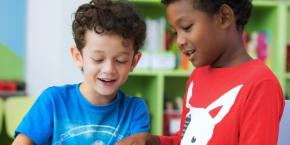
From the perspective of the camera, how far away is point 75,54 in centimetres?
125

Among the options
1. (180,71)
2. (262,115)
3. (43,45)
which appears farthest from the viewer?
(43,45)

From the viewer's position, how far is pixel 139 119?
4.07 ft

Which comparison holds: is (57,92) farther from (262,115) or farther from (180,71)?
(180,71)

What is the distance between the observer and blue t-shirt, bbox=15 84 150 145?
116 cm

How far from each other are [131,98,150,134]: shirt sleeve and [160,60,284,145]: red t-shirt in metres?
0.10

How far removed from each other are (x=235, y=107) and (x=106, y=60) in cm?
34

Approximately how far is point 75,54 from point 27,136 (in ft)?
0.84

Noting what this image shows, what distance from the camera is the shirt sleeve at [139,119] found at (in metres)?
1.22

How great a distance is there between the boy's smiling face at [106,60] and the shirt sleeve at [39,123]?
0.13m

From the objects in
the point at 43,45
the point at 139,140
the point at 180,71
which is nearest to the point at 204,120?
the point at 139,140

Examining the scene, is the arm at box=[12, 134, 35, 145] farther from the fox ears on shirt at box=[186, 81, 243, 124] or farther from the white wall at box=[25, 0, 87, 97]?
the white wall at box=[25, 0, 87, 97]

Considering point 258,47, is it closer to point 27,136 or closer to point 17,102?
point 17,102

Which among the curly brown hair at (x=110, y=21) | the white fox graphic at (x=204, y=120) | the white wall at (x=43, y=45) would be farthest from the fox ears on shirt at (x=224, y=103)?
the white wall at (x=43, y=45)

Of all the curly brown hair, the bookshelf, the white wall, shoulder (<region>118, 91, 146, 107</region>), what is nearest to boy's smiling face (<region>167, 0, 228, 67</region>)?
the curly brown hair
